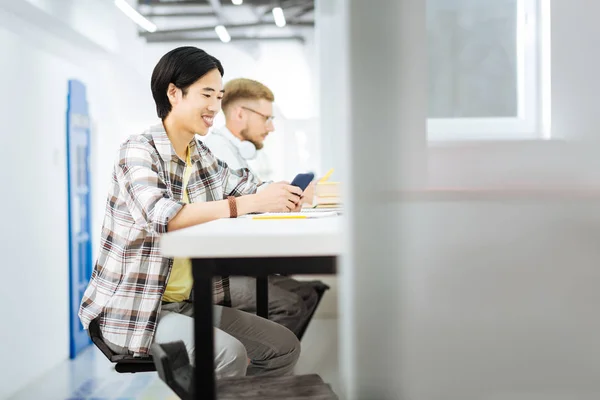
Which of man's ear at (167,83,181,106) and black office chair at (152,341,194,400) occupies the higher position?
man's ear at (167,83,181,106)

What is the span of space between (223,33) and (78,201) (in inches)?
62.3

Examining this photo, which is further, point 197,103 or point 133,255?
point 197,103

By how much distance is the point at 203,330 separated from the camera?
104 centimetres

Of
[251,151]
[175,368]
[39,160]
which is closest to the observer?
[175,368]

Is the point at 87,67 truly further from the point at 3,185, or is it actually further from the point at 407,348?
the point at 407,348

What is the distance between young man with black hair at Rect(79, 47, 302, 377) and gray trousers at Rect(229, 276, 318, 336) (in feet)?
1.54

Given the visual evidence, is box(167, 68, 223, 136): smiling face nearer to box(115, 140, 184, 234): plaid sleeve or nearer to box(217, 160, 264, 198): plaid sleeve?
box(217, 160, 264, 198): plaid sleeve

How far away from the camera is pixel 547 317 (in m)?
0.58

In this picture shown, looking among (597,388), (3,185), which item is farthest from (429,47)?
(3,185)

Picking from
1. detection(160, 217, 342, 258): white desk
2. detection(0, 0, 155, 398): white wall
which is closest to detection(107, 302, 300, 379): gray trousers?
detection(160, 217, 342, 258): white desk

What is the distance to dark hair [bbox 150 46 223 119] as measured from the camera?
2232 mm

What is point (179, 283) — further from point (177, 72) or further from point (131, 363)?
point (177, 72)

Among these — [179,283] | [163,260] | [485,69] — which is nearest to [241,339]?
[179,283]

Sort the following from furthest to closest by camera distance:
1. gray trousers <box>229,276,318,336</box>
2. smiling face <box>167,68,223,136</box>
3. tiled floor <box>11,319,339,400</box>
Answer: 1. tiled floor <box>11,319,339,400</box>
2. gray trousers <box>229,276,318,336</box>
3. smiling face <box>167,68,223,136</box>
